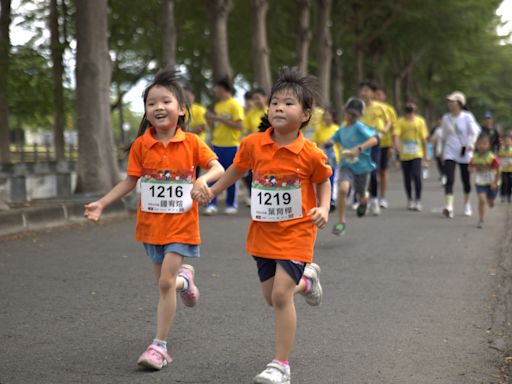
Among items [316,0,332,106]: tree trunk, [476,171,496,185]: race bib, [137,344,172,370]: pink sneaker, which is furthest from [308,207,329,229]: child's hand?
[316,0,332,106]: tree trunk

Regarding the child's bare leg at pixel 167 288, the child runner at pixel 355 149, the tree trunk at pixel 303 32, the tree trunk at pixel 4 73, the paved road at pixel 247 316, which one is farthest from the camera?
the tree trunk at pixel 303 32

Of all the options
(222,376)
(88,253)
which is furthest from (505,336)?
(88,253)

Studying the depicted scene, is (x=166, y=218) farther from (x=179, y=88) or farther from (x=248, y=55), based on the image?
(x=248, y=55)

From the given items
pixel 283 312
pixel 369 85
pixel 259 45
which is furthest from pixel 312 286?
pixel 259 45

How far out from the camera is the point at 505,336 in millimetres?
5777

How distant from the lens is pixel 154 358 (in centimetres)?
480

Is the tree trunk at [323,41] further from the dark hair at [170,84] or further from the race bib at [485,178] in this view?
the dark hair at [170,84]

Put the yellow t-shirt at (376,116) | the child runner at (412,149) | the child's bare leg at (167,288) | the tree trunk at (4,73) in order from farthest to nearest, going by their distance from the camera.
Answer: the tree trunk at (4,73)
the child runner at (412,149)
the yellow t-shirt at (376,116)
the child's bare leg at (167,288)

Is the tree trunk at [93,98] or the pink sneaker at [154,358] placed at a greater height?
the tree trunk at [93,98]

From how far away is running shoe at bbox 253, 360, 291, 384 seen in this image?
4446 millimetres

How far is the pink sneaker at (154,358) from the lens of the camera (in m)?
4.79

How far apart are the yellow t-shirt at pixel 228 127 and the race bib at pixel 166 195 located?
9052 mm

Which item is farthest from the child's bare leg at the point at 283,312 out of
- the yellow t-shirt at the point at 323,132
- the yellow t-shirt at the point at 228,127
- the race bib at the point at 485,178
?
the yellow t-shirt at the point at 323,132

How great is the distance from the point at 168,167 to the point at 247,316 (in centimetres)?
157
